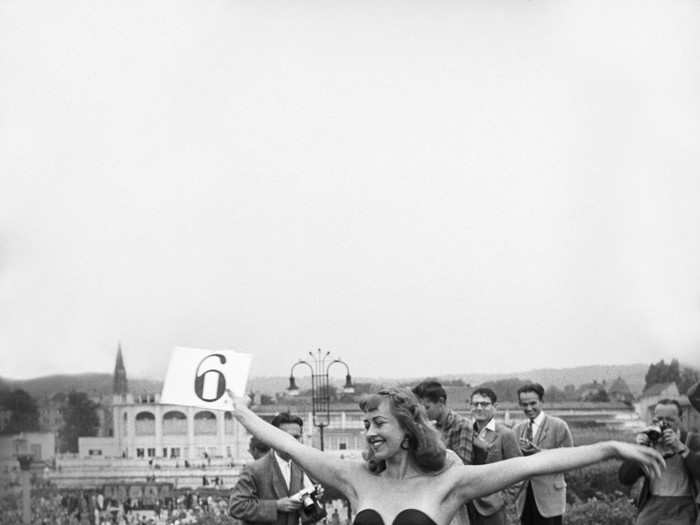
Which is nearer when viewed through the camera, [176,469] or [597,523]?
[597,523]

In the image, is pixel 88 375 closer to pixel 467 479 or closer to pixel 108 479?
pixel 108 479

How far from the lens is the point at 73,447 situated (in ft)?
76.0

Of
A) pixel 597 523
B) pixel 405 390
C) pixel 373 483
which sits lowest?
pixel 597 523

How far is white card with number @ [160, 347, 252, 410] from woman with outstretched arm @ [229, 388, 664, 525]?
26.9 inches

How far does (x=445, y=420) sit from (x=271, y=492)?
1019 mm

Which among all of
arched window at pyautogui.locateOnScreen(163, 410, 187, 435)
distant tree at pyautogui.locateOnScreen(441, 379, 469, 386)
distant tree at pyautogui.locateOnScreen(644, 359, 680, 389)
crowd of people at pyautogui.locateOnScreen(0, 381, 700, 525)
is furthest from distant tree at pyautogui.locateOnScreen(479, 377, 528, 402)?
crowd of people at pyautogui.locateOnScreen(0, 381, 700, 525)

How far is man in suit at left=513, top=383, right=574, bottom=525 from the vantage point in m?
8.34

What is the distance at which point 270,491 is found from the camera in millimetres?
6996

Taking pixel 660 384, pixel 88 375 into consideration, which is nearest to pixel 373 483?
pixel 660 384

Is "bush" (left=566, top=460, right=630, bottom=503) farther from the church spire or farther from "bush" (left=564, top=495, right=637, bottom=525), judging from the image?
the church spire

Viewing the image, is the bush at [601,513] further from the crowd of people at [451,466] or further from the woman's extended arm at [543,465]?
the woman's extended arm at [543,465]

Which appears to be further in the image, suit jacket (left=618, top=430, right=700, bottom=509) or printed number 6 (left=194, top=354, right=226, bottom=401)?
suit jacket (left=618, top=430, right=700, bottom=509)

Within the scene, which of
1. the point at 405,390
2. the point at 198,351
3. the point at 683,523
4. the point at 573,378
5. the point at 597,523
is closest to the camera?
the point at 405,390

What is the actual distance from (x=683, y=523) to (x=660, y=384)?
12233mm
